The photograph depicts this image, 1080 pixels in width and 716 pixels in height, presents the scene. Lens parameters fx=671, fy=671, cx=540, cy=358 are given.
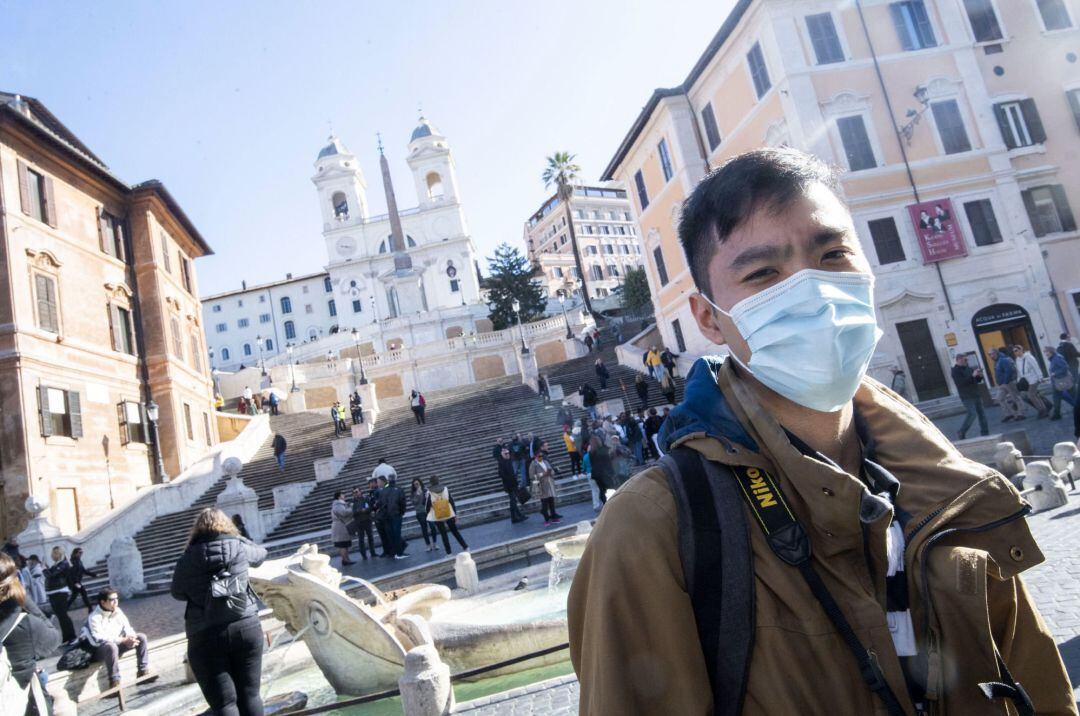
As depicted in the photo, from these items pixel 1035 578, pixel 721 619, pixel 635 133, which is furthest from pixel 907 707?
pixel 635 133

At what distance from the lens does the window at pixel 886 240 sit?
20672mm

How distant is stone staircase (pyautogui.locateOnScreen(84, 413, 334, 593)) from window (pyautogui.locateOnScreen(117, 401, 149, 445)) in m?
3.11

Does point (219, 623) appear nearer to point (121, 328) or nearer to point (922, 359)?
point (922, 359)

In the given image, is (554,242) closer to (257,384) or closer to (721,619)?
(257,384)

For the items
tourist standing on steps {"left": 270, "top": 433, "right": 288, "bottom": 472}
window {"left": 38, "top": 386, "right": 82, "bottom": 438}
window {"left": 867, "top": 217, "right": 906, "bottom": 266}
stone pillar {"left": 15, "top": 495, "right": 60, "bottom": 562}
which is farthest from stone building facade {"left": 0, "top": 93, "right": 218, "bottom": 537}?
window {"left": 867, "top": 217, "right": 906, "bottom": 266}

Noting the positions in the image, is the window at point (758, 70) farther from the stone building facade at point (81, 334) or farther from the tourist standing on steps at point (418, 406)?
the stone building facade at point (81, 334)

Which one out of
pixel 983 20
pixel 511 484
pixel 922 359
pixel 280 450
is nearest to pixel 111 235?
pixel 280 450

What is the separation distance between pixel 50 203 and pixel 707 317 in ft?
85.8

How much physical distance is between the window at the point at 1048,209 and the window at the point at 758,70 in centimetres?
901

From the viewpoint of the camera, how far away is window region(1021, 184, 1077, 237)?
21609mm

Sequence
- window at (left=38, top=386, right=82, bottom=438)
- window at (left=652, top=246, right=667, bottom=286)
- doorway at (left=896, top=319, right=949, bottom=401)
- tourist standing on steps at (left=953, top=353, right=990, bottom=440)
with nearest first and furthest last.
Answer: tourist standing on steps at (left=953, top=353, right=990, bottom=440)
window at (left=38, top=386, right=82, bottom=438)
doorway at (left=896, top=319, right=949, bottom=401)
window at (left=652, top=246, right=667, bottom=286)

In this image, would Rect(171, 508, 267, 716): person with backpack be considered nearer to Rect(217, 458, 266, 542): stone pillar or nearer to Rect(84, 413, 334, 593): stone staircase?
Rect(84, 413, 334, 593): stone staircase

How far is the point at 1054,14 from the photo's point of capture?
23109 millimetres

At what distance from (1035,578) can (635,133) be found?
26.3 meters
